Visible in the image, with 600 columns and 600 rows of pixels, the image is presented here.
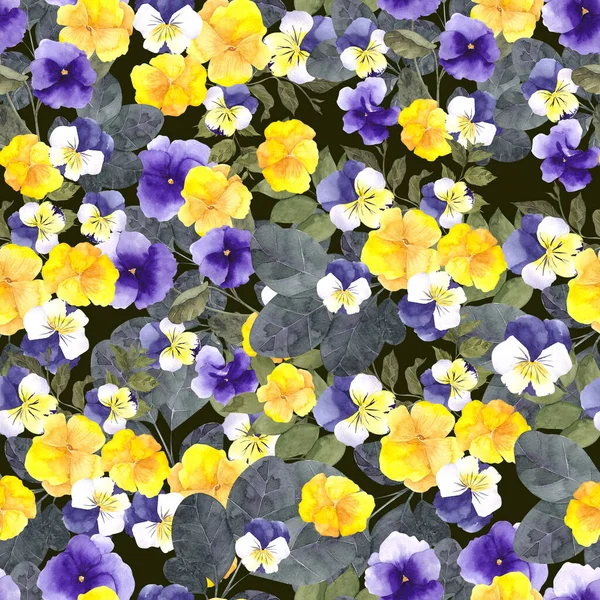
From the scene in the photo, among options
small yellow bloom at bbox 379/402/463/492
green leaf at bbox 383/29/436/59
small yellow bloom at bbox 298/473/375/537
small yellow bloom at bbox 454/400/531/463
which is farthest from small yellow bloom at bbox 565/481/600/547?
green leaf at bbox 383/29/436/59

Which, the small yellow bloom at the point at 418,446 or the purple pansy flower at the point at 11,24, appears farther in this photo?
the purple pansy flower at the point at 11,24

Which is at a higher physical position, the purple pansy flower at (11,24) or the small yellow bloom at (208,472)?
the purple pansy flower at (11,24)

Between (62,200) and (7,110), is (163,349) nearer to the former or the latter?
(62,200)

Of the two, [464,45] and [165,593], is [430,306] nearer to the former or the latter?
[464,45]

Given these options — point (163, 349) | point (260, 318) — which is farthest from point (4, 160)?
point (260, 318)

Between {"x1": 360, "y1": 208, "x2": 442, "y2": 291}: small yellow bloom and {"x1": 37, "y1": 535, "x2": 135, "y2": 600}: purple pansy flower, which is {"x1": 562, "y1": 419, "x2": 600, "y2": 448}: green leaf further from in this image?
{"x1": 37, "y1": 535, "x2": 135, "y2": 600}: purple pansy flower

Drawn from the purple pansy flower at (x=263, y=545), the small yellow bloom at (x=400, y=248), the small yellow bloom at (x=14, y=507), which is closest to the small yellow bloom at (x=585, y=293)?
the small yellow bloom at (x=400, y=248)

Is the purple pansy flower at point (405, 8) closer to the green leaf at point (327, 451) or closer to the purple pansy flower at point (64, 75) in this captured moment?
the purple pansy flower at point (64, 75)
